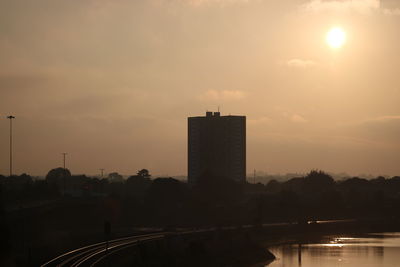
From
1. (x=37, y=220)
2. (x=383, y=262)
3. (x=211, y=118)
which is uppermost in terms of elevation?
(x=211, y=118)

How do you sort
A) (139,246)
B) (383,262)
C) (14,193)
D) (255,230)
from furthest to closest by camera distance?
1. (14,193)
2. (255,230)
3. (383,262)
4. (139,246)

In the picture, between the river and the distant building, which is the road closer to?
the river

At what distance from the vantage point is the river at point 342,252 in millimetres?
73938

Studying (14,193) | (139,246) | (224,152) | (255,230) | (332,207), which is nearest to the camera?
(139,246)

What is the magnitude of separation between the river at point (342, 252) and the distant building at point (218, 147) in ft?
253

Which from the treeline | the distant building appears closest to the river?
the treeline

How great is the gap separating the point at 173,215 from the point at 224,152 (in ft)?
258

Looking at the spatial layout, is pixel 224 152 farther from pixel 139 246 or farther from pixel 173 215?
pixel 139 246

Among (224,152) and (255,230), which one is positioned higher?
(224,152)

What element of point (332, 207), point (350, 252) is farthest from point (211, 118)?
point (350, 252)

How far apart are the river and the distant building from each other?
77120 millimetres

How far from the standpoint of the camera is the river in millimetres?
73938

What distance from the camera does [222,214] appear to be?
113m

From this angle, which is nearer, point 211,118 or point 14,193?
point 14,193
